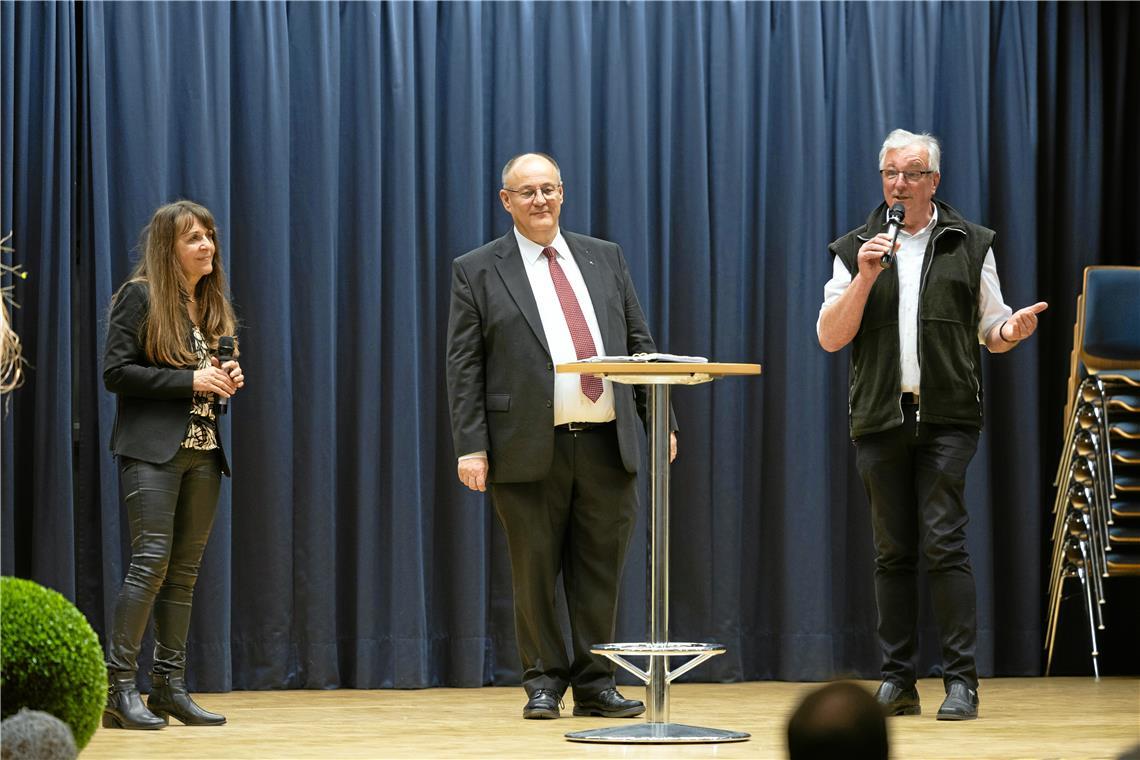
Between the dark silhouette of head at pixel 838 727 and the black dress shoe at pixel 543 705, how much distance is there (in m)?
3.07

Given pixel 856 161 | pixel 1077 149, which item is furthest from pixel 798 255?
pixel 1077 149

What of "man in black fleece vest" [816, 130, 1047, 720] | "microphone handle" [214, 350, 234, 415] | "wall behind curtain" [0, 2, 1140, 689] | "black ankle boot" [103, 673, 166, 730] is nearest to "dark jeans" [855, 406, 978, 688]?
"man in black fleece vest" [816, 130, 1047, 720]

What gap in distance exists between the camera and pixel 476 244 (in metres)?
5.18

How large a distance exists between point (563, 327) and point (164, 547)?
3.83 feet

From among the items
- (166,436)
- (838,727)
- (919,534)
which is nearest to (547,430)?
(166,436)

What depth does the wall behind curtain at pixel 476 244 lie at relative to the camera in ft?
16.3

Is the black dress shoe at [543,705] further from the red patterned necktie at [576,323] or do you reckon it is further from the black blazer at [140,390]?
the black blazer at [140,390]

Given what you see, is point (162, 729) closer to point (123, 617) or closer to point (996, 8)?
point (123, 617)

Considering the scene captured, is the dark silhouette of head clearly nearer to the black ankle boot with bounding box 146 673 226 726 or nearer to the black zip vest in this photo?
the black zip vest

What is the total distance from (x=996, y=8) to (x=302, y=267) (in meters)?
2.67

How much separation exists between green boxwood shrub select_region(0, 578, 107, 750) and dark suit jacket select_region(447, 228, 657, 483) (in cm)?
137

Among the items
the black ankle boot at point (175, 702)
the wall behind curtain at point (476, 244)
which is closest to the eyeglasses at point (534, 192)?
the wall behind curtain at point (476, 244)

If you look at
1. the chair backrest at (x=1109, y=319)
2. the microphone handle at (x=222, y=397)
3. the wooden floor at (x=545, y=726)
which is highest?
the chair backrest at (x=1109, y=319)

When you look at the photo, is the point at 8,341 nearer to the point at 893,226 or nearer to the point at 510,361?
the point at 510,361
